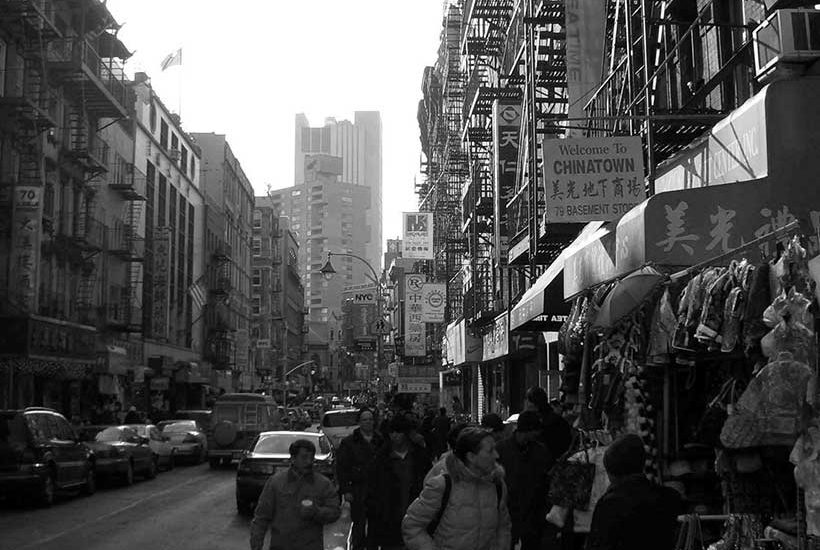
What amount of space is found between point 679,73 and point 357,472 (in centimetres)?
841

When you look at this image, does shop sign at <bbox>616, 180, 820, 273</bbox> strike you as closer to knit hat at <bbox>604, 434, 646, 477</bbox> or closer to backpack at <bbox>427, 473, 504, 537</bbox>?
backpack at <bbox>427, 473, 504, 537</bbox>

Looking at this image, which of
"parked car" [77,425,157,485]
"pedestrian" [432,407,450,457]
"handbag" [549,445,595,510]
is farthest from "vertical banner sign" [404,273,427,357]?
"handbag" [549,445,595,510]

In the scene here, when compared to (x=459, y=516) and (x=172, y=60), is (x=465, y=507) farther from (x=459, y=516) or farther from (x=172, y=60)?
(x=172, y=60)

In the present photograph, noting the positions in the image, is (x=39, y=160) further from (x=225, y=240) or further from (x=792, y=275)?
(x=225, y=240)

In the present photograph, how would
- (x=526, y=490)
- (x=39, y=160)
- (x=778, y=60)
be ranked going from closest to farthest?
(x=526, y=490), (x=778, y=60), (x=39, y=160)

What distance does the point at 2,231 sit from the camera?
1232 inches

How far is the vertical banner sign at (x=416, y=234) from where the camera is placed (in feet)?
143

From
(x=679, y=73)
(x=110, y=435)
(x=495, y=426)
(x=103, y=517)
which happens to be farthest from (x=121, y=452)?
(x=679, y=73)

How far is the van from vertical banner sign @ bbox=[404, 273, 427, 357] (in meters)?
11.8

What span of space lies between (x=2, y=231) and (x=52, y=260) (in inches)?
206

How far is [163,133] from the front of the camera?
56.9 metres

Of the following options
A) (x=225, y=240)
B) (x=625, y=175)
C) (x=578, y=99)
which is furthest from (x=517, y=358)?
(x=225, y=240)

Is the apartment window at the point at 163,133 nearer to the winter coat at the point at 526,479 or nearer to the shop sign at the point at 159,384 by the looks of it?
the shop sign at the point at 159,384

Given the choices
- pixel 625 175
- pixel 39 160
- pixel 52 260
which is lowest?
pixel 625 175
